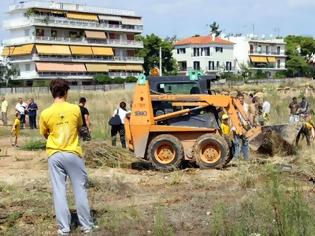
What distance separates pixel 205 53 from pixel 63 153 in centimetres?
10689

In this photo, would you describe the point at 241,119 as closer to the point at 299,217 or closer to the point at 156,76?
the point at 156,76

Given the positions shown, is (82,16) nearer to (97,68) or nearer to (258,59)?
(97,68)

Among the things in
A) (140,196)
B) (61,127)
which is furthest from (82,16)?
(61,127)

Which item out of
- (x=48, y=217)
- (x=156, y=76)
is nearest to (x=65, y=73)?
(x=156, y=76)

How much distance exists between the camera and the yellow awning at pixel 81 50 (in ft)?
295

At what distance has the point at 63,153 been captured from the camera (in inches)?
297

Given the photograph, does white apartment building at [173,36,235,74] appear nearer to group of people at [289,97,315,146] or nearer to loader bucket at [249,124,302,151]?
group of people at [289,97,315,146]

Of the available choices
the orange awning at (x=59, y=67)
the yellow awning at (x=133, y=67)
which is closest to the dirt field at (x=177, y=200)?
the orange awning at (x=59, y=67)

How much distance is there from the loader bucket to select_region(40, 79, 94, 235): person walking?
29.5 feet

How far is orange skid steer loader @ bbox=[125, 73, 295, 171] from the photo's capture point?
47.6 ft

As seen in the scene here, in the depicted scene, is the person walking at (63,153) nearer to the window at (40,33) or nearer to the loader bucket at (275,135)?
the loader bucket at (275,135)

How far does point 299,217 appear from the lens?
6.27 metres

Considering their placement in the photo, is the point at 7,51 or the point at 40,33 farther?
the point at 7,51

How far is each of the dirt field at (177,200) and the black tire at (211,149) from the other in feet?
0.75
